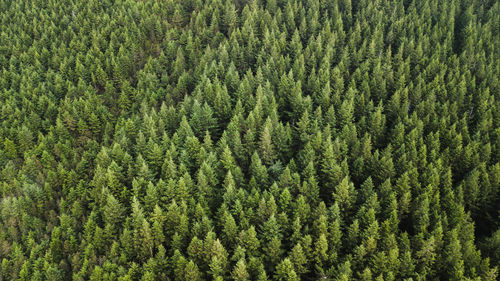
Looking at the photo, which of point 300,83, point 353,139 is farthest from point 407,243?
point 300,83

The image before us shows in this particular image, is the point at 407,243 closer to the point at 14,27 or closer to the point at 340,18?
the point at 340,18

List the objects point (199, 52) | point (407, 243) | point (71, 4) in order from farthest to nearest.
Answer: point (71, 4)
point (199, 52)
point (407, 243)

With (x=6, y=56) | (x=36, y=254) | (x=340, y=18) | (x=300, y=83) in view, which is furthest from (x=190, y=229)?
(x=6, y=56)

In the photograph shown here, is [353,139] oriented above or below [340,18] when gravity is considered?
below

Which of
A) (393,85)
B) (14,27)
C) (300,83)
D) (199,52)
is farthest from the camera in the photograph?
(14,27)

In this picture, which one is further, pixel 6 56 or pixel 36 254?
pixel 6 56

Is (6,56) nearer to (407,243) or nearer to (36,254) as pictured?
(36,254)

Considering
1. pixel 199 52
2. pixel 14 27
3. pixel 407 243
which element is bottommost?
pixel 407 243
